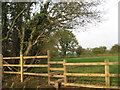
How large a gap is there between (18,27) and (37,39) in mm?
2082

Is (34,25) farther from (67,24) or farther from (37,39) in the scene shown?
(67,24)

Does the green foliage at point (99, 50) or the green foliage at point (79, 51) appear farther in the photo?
the green foliage at point (99, 50)

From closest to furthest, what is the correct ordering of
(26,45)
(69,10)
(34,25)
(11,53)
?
1. (69,10)
2. (34,25)
3. (26,45)
4. (11,53)

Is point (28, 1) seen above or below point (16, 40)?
above

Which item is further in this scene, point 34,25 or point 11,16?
point 11,16

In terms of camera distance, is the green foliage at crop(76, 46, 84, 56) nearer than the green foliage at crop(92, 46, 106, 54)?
Yes

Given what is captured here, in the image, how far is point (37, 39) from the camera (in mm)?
10133

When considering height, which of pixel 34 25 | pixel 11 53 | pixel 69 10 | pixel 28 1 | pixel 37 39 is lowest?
pixel 11 53

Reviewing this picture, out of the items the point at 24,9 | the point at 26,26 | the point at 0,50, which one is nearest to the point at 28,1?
the point at 24,9

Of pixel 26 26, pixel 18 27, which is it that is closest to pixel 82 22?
pixel 26 26

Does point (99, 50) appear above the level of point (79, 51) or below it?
above

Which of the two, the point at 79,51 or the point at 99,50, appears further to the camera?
the point at 99,50

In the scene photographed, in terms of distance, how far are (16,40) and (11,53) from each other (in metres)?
1.09

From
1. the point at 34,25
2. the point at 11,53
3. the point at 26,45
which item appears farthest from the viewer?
the point at 11,53
